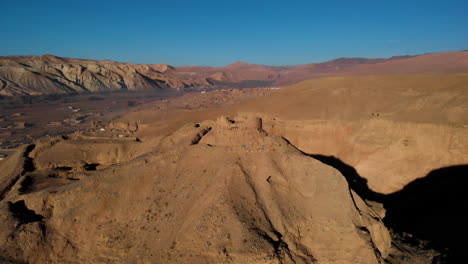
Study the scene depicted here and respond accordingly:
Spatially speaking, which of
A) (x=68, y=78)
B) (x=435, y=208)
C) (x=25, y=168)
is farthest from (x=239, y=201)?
(x=68, y=78)

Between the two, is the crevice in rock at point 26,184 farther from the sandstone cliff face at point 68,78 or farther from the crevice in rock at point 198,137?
the sandstone cliff face at point 68,78

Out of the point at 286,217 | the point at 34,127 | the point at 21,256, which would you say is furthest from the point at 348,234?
the point at 34,127

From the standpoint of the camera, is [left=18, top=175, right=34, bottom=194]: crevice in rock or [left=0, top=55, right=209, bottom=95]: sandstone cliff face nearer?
[left=18, top=175, right=34, bottom=194]: crevice in rock

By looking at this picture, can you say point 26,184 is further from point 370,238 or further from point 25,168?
point 370,238

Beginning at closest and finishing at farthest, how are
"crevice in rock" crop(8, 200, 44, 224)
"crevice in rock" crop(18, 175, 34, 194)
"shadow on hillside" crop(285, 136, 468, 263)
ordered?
"crevice in rock" crop(8, 200, 44, 224) → "crevice in rock" crop(18, 175, 34, 194) → "shadow on hillside" crop(285, 136, 468, 263)

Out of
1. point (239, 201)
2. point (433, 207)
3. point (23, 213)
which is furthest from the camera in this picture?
point (433, 207)

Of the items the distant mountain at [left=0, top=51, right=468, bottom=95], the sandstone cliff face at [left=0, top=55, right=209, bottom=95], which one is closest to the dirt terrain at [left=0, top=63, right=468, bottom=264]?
the distant mountain at [left=0, top=51, right=468, bottom=95]

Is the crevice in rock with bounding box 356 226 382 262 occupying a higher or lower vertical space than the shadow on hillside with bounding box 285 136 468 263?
higher

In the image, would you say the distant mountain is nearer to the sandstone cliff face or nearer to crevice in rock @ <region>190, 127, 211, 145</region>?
the sandstone cliff face
